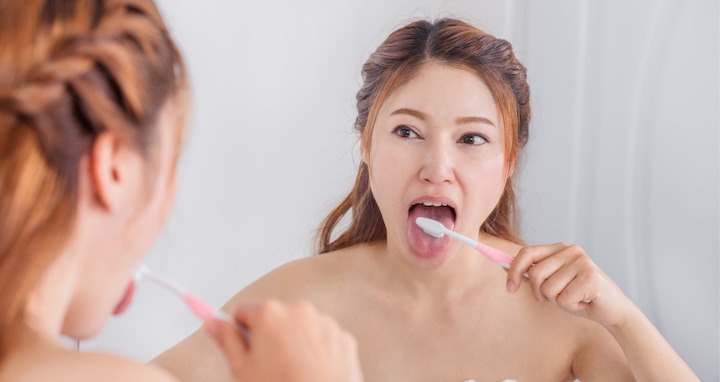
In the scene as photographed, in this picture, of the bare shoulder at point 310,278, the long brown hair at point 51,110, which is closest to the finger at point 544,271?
the bare shoulder at point 310,278

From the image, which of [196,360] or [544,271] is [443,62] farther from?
[196,360]

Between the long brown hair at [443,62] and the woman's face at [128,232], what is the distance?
2.27 ft

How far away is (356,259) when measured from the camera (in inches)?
61.2

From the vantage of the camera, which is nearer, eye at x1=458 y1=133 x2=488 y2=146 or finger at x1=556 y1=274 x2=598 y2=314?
finger at x1=556 y1=274 x2=598 y2=314

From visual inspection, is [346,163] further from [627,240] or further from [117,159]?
[117,159]

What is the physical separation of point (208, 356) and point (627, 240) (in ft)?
3.06

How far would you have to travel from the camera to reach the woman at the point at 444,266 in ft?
4.52

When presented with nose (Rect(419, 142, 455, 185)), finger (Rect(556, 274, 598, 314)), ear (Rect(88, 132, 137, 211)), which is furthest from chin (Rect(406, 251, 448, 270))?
ear (Rect(88, 132, 137, 211))

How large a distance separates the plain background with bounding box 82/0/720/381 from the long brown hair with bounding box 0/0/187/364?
1.19 metres

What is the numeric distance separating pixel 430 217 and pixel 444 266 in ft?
0.34

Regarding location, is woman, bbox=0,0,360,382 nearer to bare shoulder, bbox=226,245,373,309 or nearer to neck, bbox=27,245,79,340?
neck, bbox=27,245,79,340

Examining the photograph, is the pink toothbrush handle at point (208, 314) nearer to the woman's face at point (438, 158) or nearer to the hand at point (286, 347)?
the hand at point (286, 347)

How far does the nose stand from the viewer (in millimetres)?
1358

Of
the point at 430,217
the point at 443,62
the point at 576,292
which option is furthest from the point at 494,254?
the point at 443,62
